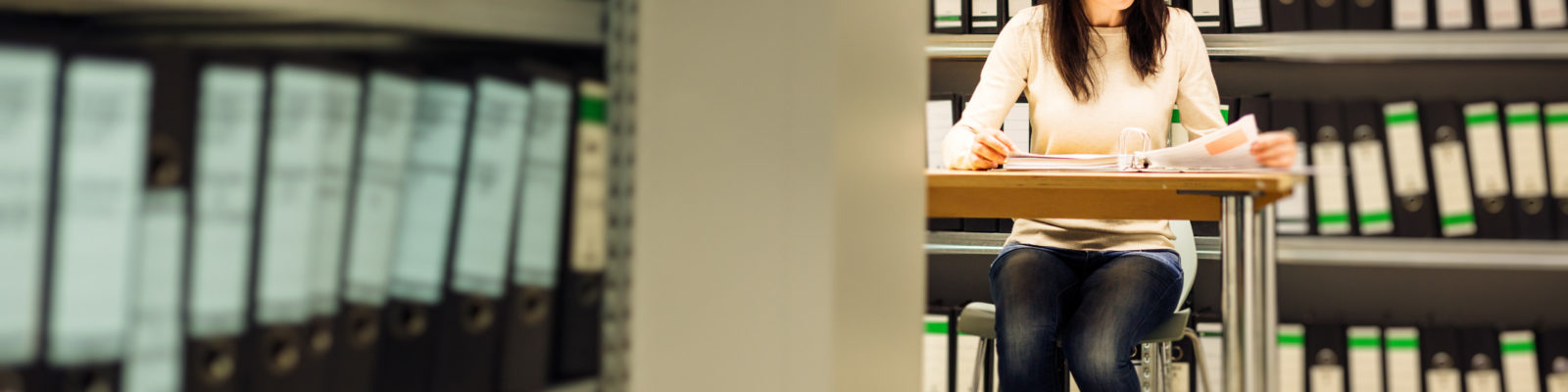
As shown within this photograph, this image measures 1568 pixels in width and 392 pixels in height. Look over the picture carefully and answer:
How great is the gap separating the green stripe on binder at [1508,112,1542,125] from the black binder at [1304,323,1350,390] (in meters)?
0.47

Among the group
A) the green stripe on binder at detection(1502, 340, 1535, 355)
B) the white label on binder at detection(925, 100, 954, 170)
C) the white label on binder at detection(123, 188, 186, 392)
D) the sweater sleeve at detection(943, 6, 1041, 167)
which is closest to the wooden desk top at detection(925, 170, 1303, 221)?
the sweater sleeve at detection(943, 6, 1041, 167)

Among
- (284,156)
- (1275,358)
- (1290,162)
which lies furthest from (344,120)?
(1275,358)

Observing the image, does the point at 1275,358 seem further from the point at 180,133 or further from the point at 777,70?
the point at 180,133

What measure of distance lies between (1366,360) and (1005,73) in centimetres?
84

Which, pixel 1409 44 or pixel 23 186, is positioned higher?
pixel 1409 44

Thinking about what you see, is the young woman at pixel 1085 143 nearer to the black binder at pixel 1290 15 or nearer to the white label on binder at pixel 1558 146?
the black binder at pixel 1290 15

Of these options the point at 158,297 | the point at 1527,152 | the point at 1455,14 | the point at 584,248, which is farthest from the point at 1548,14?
the point at 158,297

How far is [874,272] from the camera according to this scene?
0.67 metres

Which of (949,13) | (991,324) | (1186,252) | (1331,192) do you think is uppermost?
(949,13)

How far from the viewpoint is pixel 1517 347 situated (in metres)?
1.73

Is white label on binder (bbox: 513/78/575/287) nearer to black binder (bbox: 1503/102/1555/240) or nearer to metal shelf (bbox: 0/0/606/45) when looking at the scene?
metal shelf (bbox: 0/0/606/45)

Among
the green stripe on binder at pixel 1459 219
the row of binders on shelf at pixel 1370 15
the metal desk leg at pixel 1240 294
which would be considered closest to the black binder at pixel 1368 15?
the row of binders on shelf at pixel 1370 15

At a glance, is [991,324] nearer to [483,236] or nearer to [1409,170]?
[1409,170]

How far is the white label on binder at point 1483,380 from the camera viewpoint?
171cm
